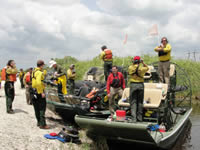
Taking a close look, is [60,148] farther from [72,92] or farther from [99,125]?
[72,92]

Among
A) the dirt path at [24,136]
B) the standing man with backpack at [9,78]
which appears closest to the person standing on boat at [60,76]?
the standing man with backpack at [9,78]

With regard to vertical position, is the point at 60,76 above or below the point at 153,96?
above

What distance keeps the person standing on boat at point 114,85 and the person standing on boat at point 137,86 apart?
85 centimetres

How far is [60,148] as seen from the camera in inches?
224

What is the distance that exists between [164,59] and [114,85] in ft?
8.06

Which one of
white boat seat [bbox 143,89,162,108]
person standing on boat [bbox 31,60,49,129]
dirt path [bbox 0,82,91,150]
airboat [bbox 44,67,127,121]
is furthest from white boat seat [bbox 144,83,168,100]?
person standing on boat [bbox 31,60,49,129]

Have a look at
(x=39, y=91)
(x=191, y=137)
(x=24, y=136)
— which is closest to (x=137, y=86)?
(x=39, y=91)

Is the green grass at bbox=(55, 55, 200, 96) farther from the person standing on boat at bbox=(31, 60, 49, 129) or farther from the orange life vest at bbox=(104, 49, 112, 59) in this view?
the person standing on boat at bbox=(31, 60, 49, 129)

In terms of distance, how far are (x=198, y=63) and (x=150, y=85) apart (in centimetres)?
1488

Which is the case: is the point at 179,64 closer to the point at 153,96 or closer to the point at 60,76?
the point at 153,96

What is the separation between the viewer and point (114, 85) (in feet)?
23.3

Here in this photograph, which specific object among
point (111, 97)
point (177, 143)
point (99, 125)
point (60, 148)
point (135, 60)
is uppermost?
point (135, 60)

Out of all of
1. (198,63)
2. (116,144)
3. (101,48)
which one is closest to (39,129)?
(116,144)

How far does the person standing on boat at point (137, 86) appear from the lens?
6145 mm
